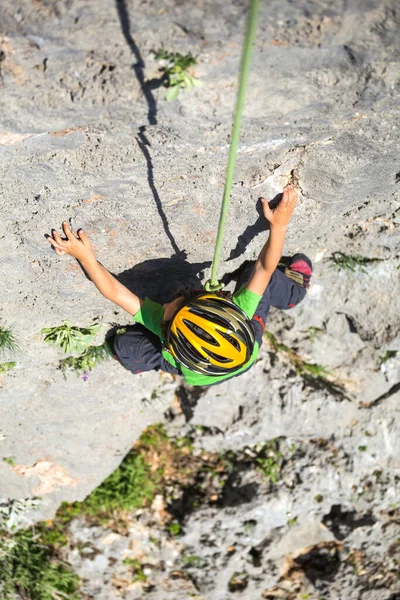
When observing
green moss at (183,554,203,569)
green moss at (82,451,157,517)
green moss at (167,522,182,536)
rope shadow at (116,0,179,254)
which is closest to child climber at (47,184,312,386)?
rope shadow at (116,0,179,254)

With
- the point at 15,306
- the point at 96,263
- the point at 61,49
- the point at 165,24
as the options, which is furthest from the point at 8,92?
the point at 15,306

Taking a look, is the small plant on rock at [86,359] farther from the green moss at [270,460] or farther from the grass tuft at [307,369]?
the green moss at [270,460]

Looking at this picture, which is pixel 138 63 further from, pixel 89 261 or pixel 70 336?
pixel 70 336

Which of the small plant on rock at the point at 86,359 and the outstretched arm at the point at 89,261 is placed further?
the small plant on rock at the point at 86,359

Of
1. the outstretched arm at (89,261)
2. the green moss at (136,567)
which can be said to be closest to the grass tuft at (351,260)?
the outstretched arm at (89,261)

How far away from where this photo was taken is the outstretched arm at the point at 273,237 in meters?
3.63

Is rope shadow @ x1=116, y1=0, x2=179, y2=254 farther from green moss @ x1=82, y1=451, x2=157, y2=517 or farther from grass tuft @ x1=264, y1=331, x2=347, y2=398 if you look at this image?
green moss @ x1=82, y1=451, x2=157, y2=517

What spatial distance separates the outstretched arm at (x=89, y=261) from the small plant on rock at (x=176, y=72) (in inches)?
52.3

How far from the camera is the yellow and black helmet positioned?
3441mm

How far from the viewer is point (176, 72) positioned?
2393mm

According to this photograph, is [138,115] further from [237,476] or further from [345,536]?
[345,536]

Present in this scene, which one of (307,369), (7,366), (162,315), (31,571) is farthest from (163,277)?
(31,571)

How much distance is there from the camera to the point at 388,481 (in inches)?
238

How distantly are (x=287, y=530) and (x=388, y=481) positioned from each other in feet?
4.64
